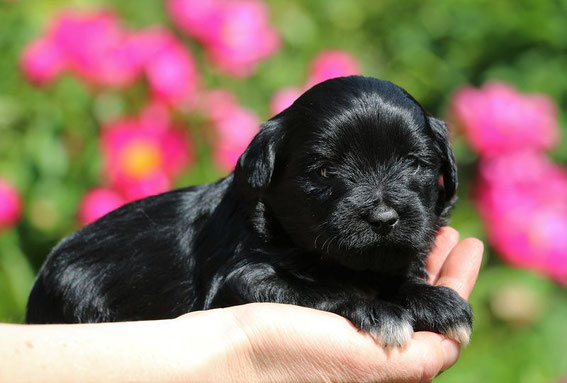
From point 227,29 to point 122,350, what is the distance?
117 inches

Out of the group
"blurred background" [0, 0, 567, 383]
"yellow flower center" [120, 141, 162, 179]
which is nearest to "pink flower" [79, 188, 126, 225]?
"blurred background" [0, 0, 567, 383]

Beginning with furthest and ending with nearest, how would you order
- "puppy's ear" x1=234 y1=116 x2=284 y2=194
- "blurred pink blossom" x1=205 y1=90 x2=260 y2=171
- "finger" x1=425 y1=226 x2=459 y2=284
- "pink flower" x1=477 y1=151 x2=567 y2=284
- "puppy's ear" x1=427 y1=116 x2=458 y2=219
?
"pink flower" x1=477 y1=151 x2=567 y2=284 < "blurred pink blossom" x1=205 y1=90 x2=260 y2=171 < "finger" x1=425 y1=226 x2=459 y2=284 < "puppy's ear" x1=427 y1=116 x2=458 y2=219 < "puppy's ear" x1=234 y1=116 x2=284 y2=194

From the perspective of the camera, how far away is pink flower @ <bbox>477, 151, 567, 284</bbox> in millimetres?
4656

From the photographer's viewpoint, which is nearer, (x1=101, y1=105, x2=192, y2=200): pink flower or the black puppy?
the black puppy

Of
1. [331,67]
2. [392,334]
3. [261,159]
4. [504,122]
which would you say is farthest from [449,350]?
[331,67]

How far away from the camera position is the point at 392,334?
237 cm

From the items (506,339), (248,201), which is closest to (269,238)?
(248,201)

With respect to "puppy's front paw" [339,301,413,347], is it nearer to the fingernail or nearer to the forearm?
the fingernail

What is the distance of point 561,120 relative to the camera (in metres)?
5.55

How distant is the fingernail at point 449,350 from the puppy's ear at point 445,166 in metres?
0.51

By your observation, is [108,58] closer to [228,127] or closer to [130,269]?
[228,127]

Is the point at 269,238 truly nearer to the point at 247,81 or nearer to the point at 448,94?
the point at 247,81

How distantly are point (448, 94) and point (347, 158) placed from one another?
133 inches

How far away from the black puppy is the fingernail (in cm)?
3
